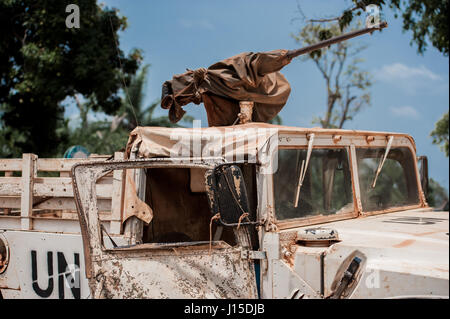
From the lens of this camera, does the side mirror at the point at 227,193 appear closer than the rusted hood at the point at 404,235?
No

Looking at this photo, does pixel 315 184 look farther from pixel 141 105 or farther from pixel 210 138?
→ pixel 141 105

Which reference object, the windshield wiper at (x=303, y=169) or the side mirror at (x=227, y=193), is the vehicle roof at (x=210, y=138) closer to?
the windshield wiper at (x=303, y=169)

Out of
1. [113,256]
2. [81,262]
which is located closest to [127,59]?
[81,262]

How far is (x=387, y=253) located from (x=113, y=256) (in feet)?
5.58

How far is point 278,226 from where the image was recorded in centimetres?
329

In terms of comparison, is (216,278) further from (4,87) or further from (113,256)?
(4,87)

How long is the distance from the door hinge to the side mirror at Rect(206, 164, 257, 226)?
0.25 meters

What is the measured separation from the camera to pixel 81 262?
438 cm

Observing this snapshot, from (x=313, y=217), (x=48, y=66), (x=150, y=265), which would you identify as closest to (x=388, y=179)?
(x=313, y=217)

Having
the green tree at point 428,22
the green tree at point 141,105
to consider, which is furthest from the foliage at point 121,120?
the green tree at point 428,22

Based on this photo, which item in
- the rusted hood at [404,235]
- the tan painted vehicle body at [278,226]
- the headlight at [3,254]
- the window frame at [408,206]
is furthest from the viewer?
the headlight at [3,254]

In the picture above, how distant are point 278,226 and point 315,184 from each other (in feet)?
2.05

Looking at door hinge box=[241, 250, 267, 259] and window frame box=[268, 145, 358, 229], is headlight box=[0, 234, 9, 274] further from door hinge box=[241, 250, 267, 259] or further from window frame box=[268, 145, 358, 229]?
window frame box=[268, 145, 358, 229]

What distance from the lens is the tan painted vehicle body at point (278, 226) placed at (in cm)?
278
